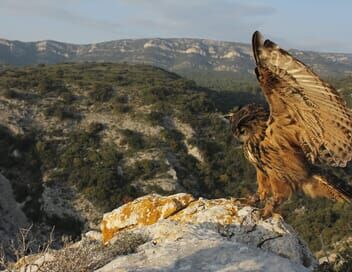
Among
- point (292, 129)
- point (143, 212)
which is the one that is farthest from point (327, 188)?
point (143, 212)

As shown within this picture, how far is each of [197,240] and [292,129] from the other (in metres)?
1.90

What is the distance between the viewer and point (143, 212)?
32.7 ft

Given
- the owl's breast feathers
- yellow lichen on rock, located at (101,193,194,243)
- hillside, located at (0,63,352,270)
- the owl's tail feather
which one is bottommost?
hillside, located at (0,63,352,270)

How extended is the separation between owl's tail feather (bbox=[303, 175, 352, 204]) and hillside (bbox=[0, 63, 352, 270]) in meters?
21.7

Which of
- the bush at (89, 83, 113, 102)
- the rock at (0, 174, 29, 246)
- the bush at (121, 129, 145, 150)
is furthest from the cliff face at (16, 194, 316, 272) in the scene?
the bush at (89, 83, 113, 102)

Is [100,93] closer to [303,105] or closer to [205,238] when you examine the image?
[205,238]

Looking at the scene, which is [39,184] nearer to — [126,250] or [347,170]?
[347,170]

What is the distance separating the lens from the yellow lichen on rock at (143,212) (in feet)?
31.5

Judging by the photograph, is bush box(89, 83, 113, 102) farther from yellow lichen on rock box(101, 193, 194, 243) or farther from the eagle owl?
the eagle owl

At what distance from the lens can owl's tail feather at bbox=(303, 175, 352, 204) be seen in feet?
21.9

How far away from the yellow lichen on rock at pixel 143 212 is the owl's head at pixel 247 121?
3436 mm

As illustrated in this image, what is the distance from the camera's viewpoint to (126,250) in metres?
7.12

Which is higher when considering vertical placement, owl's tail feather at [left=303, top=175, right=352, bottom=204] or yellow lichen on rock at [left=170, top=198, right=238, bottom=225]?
owl's tail feather at [left=303, top=175, right=352, bottom=204]

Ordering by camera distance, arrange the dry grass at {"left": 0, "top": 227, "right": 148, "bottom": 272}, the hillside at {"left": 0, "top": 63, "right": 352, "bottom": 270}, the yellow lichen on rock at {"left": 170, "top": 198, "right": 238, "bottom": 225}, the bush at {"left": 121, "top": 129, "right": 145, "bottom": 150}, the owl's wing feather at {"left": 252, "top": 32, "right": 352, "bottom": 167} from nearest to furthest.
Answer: the owl's wing feather at {"left": 252, "top": 32, "right": 352, "bottom": 167} → the dry grass at {"left": 0, "top": 227, "right": 148, "bottom": 272} → the yellow lichen on rock at {"left": 170, "top": 198, "right": 238, "bottom": 225} → the hillside at {"left": 0, "top": 63, "right": 352, "bottom": 270} → the bush at {"left": 121, "top": 129, "right": 145, "bottom": 150}
